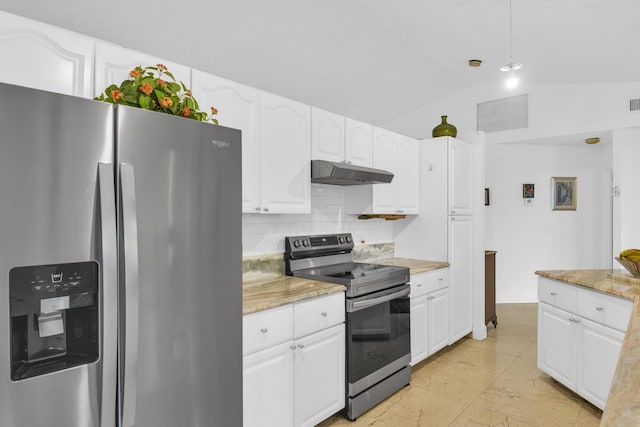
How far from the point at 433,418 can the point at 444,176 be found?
2.27m

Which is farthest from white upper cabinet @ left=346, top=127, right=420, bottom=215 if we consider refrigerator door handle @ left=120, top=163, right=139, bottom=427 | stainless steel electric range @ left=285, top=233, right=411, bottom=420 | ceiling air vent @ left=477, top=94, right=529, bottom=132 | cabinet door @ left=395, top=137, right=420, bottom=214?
refrigerator door handle @ left=120, top=163, right=139, bottom=427

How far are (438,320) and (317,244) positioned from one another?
1.45 m

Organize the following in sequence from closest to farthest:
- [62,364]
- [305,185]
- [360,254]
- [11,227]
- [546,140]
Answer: [11,227] < [62,364] < [305,185] < [360,254] < [546,140]

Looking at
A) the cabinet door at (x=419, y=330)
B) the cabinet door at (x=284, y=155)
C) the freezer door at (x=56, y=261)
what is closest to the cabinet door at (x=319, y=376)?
the cabinet door at (x=284, y=155)

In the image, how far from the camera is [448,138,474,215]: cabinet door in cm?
397

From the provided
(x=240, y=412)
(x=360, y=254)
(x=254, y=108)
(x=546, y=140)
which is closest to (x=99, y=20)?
(x=254, y=108)

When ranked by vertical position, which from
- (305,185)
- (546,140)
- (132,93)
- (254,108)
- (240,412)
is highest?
(546,140)

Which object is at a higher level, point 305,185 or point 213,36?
point 213,36

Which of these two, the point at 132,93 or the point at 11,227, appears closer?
the point at 11,227

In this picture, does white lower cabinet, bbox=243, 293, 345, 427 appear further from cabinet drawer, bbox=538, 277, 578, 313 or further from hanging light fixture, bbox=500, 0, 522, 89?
hanging light fixture, bbox=500, 0, 522, 89

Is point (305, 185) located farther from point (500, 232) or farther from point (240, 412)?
point (500, 232)

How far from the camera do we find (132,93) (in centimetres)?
156

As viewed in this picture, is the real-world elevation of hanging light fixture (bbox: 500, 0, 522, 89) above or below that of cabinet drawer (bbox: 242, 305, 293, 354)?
above

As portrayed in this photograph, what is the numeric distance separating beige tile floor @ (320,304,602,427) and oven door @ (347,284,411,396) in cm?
26
